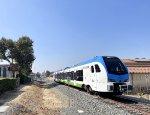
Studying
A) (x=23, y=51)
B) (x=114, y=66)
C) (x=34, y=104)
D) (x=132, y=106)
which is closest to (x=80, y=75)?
(x=114, y=66)

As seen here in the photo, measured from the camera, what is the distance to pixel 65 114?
538 inches

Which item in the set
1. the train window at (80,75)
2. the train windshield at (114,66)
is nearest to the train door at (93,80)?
the train windshield at (114,66)

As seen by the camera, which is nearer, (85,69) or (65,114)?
(65,114)

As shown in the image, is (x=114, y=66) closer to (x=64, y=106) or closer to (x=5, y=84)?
(x=64, y=106)

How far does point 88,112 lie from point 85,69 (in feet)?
39.3

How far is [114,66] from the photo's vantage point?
20.7m

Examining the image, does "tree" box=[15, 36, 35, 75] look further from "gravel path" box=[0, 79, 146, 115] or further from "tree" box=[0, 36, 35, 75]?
"gravel path" box=[0, 79, 146, 115]

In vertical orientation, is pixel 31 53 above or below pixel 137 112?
above

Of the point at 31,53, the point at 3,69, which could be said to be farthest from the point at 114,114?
the point at 3,69

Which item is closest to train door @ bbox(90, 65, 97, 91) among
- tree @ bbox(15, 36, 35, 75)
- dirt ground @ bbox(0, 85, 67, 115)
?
dirt ground @ bbox(0, 85, 67, 115)

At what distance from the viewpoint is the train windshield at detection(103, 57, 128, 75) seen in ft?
66.5

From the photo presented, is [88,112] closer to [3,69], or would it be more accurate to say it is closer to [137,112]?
[137,112]

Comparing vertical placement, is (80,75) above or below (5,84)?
above

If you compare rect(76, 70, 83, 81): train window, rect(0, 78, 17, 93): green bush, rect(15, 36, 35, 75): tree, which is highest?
rect(15, 36, 35, 75): tree
